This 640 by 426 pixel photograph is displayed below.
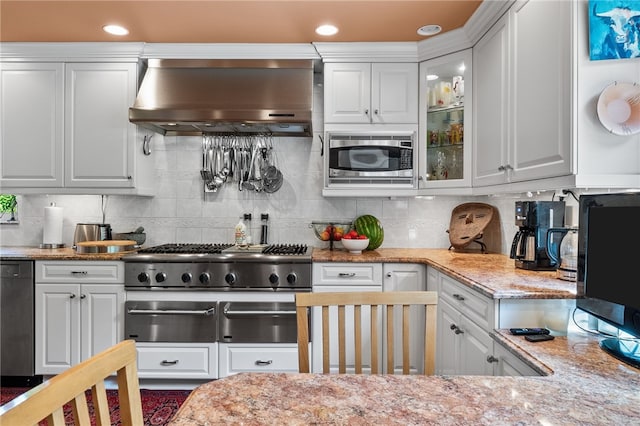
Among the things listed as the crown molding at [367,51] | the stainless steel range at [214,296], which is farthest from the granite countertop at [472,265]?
the crown molding at [367,51]

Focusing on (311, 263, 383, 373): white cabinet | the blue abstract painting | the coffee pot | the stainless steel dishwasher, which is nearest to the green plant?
the stainless steel dishwasher

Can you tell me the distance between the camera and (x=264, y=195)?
3166 millimetres

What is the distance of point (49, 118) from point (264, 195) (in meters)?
1.68

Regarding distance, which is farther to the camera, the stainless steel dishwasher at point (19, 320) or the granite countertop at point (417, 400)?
the stainless steel dishwasher at point (19, 320)

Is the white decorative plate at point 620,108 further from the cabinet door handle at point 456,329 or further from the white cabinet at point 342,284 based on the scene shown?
the white cabinet at point 342,284

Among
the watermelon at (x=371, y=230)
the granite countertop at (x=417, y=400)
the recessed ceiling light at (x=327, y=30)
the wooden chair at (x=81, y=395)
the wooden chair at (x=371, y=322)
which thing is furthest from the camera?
the watermelon at (x=371, y=230)

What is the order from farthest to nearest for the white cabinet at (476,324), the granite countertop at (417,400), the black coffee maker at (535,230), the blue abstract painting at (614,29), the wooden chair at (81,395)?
the black coffee maker at (535,230)
the white cabinet at (476,324)
the blue abstract painting at (614,29)
the granite countertop at (417,400)
the wooden chair at (81,395)

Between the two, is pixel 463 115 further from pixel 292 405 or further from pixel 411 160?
pixel 292 405

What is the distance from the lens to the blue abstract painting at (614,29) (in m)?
1.34

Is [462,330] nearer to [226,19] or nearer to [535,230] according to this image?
[535,230]

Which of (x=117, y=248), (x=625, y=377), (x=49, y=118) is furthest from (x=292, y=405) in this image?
(x=49, y=118)

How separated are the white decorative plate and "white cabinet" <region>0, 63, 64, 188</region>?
129 inches

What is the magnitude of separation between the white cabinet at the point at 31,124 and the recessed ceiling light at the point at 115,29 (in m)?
0.57

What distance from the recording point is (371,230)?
293cm
